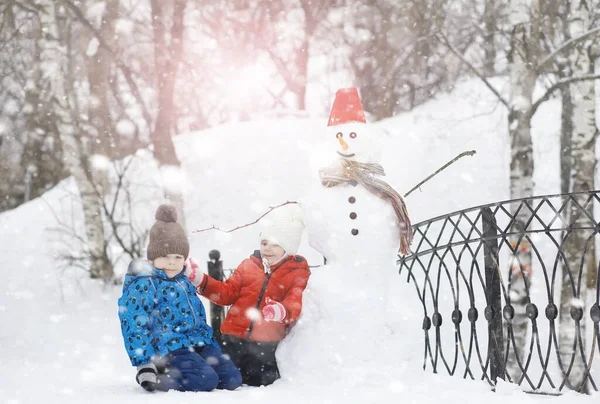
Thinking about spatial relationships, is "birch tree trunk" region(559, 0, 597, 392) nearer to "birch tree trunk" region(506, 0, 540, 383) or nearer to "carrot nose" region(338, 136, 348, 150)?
"birch tree trunk" region(506, 0, 540, 383)

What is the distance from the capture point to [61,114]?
9.02 meters

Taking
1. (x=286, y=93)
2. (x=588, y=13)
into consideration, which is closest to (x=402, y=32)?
(x=286, y=93)

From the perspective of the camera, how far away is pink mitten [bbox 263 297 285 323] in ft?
11.9

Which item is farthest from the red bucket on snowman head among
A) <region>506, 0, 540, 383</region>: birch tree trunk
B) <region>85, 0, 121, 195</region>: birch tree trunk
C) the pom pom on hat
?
<region>85, 0, 121, 195</region>: birch tree trunk

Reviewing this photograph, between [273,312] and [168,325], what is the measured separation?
1.98ft

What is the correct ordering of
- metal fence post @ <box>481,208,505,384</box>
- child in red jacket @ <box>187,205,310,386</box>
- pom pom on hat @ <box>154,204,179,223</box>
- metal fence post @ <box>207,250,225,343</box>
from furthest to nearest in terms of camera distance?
metal fence post @ <box>207,250,225,343</box>
metal fence post @ <box>481,208,505,384</box>
child in red jacket @ <box>187,205,310,386</box>
pom pom on hat @ <box>154,204,179,223</box>

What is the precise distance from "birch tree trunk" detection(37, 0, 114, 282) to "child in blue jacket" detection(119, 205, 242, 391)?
19.1 feet

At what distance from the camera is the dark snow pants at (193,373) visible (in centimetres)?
343

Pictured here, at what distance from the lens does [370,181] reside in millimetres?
3908

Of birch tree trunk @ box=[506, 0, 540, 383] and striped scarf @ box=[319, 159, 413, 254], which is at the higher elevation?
birch tree trunk @ box=[506, 0, 540, 383]

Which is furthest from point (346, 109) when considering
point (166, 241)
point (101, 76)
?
point (101, 76)

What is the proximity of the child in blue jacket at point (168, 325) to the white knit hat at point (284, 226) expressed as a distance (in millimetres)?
561

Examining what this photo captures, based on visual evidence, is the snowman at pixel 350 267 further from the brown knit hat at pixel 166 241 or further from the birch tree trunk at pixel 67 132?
the birch tree trunk at pixel 67 132

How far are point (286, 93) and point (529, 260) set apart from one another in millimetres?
14614
